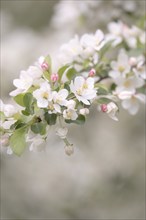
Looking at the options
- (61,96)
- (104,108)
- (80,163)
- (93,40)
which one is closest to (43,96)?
(61,96)

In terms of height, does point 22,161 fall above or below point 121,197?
above

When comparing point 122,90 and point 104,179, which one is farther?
point 104,179

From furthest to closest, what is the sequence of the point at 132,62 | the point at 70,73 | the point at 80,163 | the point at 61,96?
the point at 80,163
the point at 132,62
the point at 70,73
the point at 61,96

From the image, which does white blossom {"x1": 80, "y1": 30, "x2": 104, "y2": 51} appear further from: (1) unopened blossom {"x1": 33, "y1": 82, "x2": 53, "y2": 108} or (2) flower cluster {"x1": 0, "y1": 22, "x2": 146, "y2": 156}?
(1) unopened blossom {"x1": 33, "y1": 82, "x2": 53, "y2": 108}

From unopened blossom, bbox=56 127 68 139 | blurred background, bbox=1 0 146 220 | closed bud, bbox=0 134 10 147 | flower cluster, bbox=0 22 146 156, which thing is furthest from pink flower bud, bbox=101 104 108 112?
blurred background, bbox=1 0 146 220

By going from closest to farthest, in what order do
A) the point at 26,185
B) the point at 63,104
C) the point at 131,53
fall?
the point at 63,104 → the point at 131,53 → the point at 26,185

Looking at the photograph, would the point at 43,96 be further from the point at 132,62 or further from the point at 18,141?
the point at 132,62

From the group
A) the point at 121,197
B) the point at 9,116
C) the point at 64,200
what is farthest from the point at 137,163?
the point at 9,116

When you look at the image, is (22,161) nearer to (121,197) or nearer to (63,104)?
(121,197)
